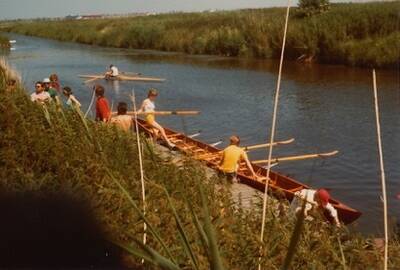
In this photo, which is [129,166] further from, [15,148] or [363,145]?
[363,145]

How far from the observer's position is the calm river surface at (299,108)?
43.6 ft

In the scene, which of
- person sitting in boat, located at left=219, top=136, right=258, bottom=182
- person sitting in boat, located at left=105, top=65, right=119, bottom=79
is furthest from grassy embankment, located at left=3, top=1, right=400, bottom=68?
person sitting in boat, located at left=219, top=136, right=258, bottom=182

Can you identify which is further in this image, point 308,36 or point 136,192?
point 308,36

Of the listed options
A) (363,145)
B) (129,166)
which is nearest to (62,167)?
(129,166)

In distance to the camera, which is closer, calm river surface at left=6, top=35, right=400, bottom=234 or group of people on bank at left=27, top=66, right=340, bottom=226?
group of people on bank at left=27, top=66, right=340, bottom=226

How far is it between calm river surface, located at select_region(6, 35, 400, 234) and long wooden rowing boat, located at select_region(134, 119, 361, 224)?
77 cm

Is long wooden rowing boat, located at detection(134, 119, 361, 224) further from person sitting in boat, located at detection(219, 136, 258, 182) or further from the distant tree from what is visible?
the distant tree

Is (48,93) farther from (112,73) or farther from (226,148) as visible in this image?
(112,73)

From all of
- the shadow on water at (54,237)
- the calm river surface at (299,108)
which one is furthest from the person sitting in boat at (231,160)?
the shadow on water at (54,237)

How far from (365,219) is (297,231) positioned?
Answer: 31.4 ft

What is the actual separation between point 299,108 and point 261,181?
1219 centimetres

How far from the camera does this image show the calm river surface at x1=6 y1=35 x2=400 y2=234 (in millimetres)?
13281

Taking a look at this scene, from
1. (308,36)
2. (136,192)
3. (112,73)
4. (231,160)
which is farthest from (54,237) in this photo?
(308,36)

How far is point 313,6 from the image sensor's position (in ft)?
130
